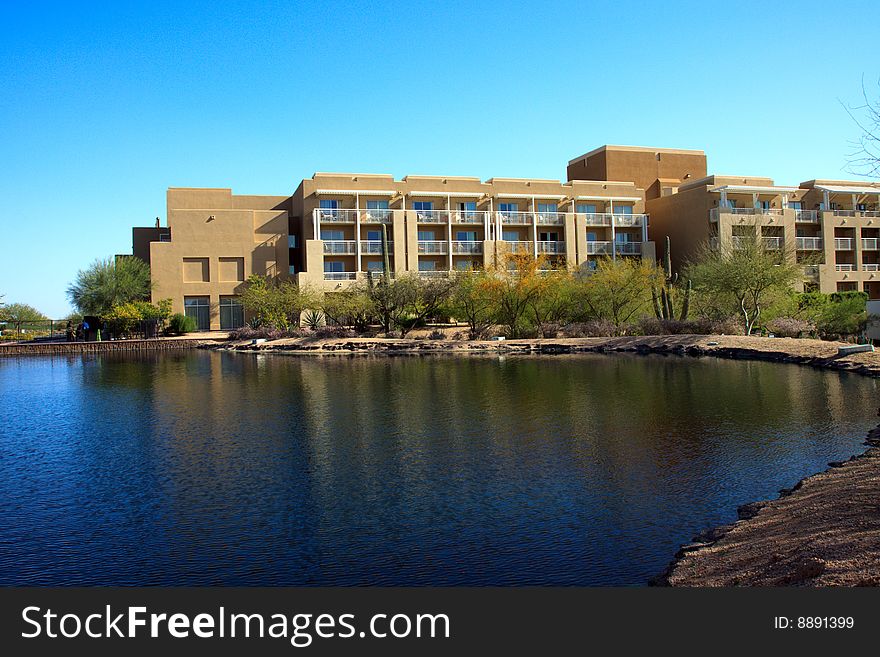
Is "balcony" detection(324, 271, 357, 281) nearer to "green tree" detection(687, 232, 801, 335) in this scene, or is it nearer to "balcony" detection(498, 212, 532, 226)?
"balcony" detection(498, 212, 532, 226)

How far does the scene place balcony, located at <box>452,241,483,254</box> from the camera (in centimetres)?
5738

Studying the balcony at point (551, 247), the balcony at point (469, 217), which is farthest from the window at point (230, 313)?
the balcony at point (551, 247)

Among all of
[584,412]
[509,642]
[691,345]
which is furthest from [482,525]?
[691,345]

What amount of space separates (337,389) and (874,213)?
183ft

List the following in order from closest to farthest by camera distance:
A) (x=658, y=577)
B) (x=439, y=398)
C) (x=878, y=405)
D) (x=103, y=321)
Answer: (x=658, y=577)
(x=878, y=405)
(x=439, y=398)
(x=103, y=321)

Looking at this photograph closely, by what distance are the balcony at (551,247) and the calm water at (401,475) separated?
1397 inches

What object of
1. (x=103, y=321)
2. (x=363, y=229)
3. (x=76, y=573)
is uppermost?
(x=363, y=229)

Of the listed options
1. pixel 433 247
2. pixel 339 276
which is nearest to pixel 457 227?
pixel 433 247

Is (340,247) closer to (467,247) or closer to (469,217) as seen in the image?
(467,247)

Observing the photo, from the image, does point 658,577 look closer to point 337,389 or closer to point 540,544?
point 540,544

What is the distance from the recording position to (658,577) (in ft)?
23.4

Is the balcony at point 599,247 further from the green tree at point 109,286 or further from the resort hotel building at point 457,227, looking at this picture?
the green tree at point 109,286

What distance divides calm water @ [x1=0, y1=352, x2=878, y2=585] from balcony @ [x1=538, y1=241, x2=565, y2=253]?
35.5m

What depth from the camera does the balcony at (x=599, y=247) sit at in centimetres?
6038
